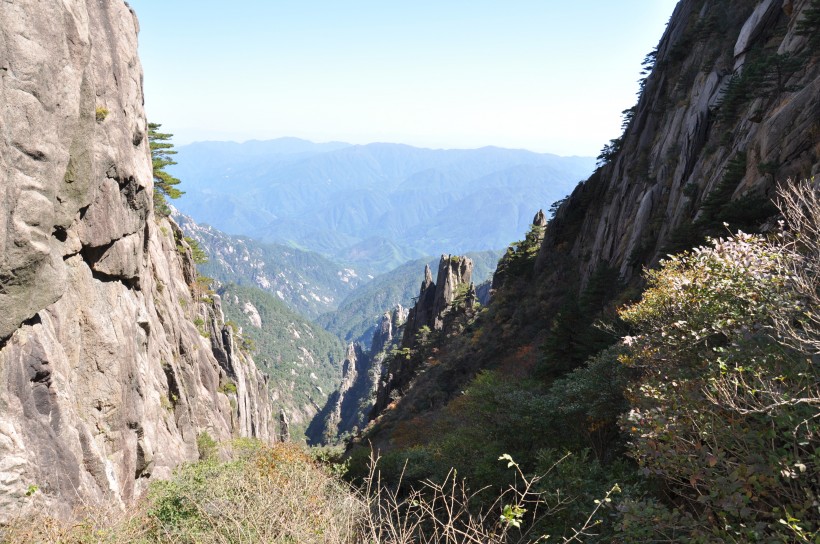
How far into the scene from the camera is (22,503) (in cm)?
1144

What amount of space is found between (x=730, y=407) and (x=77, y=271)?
18904 mm

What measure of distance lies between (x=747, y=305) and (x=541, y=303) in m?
34.1

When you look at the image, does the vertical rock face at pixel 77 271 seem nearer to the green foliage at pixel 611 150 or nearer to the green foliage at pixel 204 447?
the green foliage at pixel 204 447

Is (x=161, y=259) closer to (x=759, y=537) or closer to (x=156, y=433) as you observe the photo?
(x=156, y=433)

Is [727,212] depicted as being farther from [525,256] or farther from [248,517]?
[525,256]

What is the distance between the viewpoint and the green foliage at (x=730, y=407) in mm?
5633

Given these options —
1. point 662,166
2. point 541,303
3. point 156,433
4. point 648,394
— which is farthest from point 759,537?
point 541,303

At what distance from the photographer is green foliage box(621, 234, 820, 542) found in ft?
18.5

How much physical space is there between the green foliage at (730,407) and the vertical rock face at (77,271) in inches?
559

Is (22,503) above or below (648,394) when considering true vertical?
below

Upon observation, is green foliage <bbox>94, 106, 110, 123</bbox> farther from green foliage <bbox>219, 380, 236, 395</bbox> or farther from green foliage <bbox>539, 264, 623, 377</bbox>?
green foliage <bbox>219, 380, 236, 395</bbox>

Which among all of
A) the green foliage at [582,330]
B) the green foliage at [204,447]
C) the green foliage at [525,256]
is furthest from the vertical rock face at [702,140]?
the green foliage at [204,447]

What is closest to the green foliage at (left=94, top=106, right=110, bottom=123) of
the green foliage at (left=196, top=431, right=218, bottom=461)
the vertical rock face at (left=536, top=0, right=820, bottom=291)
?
the green foliage at (left=196, top=431, right=218, bottom=461)

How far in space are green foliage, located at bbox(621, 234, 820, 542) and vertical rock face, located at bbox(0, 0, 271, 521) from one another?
14.2 m
